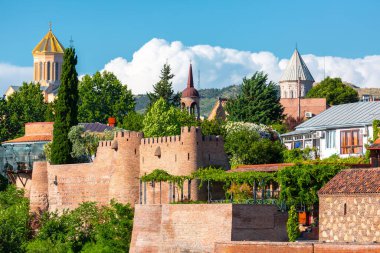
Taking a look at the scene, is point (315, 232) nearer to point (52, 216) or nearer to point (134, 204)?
point (134, 204)

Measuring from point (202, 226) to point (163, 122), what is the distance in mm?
21432

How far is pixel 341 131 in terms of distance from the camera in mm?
58312

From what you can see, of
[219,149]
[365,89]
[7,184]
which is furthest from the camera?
[365,89]

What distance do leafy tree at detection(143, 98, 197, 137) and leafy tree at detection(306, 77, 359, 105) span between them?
23.3 meters

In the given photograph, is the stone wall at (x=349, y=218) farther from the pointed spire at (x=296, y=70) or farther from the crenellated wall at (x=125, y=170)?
the pointed spire at (x=296, y=70)

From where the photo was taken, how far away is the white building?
186 ft

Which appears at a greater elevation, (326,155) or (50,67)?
(50,67)

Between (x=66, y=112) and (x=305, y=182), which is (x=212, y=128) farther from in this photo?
(x=305, y=182)

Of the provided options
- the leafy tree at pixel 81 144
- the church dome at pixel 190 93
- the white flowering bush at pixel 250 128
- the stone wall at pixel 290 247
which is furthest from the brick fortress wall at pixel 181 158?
the church dome at pixel 190 93

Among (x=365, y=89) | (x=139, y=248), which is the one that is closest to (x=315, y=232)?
(x=139, y=248)

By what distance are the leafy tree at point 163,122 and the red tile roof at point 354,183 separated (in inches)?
907

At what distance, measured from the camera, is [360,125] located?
187 feet

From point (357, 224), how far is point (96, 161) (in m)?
19.9

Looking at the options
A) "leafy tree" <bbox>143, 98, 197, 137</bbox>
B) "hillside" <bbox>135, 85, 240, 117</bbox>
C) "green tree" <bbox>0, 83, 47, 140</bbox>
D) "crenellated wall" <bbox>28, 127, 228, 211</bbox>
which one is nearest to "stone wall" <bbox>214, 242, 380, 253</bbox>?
"crenellated wall" <bbox>28, 127, 228, 211</bbox>
